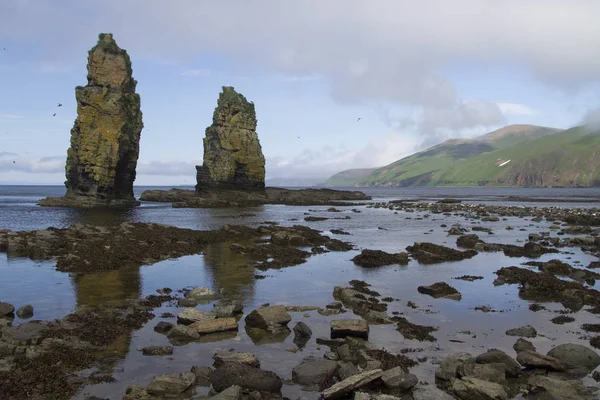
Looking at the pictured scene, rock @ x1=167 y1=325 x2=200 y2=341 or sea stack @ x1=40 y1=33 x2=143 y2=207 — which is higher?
sea stack @ x1=40 y1=33 x2=143 y2=207

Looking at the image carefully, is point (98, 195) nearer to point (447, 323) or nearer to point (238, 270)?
point (238, 270)

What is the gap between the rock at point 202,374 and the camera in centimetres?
1163

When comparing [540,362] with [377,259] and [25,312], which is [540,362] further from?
[377,259]

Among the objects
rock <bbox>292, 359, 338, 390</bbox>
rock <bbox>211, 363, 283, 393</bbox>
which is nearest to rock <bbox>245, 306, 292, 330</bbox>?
rock <bbox>292, 359, 338, 390</bbox>

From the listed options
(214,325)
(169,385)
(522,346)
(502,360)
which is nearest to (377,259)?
(522,346)

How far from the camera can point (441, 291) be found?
72.1 feet

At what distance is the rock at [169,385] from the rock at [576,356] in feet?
34.0

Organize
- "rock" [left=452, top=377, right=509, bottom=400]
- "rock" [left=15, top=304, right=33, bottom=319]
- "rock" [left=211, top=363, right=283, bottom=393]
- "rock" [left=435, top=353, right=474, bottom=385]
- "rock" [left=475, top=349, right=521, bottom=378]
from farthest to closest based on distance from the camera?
"rock" [left=15, top=304, right=33, bottom=319], "rock" [left=475, top=349, right=521, bottom=378], "rock" [left=435, top=353, right=474, bottom=385], "rock" [left=211, top=363, right=283, bottom=393], "rock" [left=452, top=377, right=509, bottom=400]

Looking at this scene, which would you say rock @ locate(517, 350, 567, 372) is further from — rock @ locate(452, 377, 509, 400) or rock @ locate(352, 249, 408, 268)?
rock @ locate(352, 249, 408, 268)

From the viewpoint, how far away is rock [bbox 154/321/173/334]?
51.6 feet

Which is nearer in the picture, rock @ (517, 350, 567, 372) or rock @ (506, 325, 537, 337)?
rock @ (517, 350, 567, 372)

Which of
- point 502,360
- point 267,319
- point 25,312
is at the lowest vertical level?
point 502,360

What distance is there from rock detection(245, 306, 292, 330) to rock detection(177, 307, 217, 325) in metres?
1.41

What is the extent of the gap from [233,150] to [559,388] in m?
108
